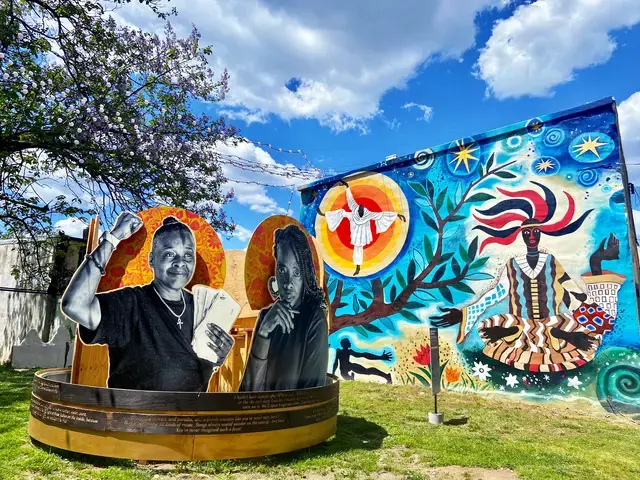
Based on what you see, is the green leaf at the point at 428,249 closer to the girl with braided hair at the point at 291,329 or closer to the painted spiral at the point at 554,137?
the painted spiral at the point at 554,137

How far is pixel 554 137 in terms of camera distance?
1094cm

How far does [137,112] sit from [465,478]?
34.2 ft

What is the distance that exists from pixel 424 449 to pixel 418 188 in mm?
7868

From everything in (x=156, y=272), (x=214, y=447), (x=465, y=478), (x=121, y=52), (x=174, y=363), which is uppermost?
(x=121, y=52)

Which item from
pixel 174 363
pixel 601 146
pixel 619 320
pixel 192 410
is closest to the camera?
pixel 192 410

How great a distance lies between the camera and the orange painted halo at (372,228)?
44.6 feet

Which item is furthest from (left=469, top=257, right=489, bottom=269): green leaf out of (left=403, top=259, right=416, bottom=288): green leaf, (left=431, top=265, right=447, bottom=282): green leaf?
(left=403, top=259, right=416, bottom=288): green leaf

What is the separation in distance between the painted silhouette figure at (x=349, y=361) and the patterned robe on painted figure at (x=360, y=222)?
2.60m

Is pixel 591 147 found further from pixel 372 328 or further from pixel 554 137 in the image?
pixel 372 328

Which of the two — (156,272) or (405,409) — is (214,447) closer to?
(156,272)

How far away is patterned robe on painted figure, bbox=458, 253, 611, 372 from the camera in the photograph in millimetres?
10141

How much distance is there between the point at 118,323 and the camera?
5.71 m

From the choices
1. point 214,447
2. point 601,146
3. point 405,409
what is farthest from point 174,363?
point 601,146

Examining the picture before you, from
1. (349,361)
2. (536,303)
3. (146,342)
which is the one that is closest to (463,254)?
(536,303)
